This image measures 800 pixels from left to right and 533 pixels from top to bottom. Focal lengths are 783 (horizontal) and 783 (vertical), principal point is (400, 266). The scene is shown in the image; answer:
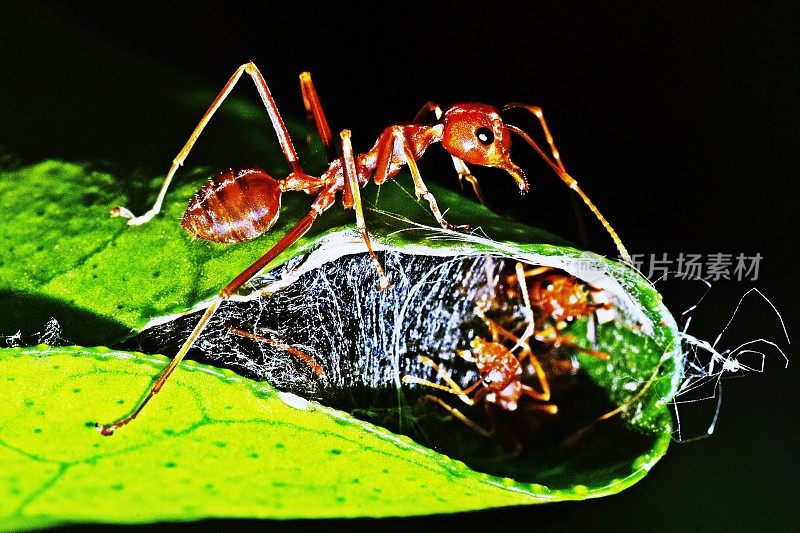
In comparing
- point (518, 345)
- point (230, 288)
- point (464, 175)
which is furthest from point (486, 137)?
point (230, 288)

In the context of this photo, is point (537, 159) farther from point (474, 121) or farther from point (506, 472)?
point (506, 472)

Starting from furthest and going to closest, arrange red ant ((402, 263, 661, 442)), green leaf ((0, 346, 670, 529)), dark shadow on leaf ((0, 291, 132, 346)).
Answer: red ant ((402, 263, 661, 442)), dark shadow on leaf ((0, 291, 132, 346)), green leaf ((0, 346, 670, 529))

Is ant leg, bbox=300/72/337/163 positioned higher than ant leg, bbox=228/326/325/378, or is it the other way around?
ant leg, bbox=300/72/337/163

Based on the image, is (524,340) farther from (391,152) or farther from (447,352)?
(391,152)

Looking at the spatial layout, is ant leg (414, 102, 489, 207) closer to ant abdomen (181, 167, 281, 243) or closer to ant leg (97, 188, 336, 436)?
ant leg (97, 188, 336, 436)

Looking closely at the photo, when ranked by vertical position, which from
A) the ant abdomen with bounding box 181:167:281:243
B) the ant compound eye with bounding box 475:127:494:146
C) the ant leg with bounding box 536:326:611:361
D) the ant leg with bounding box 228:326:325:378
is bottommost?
the ant leg with bounding box 536:326:611:361

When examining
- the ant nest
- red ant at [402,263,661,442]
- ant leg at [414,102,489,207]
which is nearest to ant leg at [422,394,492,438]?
the ant nest

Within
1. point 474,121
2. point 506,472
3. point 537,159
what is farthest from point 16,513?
point 537,159
